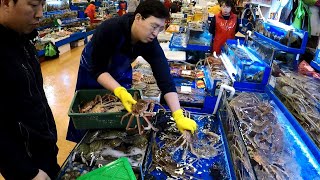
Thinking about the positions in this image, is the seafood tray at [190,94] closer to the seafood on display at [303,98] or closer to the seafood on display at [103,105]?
the seafood on display at [303,98]

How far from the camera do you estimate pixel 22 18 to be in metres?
1.18

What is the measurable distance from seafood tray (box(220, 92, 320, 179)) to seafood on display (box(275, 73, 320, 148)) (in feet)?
0.30

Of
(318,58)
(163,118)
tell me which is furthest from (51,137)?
(318,58)

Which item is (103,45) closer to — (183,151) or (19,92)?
(19,92)

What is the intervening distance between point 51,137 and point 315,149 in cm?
173

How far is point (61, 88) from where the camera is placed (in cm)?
519

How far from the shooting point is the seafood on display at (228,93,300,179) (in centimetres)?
160

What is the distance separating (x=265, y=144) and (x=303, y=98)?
70 cm

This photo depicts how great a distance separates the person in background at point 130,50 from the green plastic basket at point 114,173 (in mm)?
498

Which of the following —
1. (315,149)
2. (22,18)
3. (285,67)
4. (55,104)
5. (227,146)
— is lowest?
(55,104)

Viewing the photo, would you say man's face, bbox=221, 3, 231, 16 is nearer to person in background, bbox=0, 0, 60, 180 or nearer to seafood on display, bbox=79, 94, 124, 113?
seafood on display, bbox=79, 94, 124, 113

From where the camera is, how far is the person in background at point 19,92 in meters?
1.18

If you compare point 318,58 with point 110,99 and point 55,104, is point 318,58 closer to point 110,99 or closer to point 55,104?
point 110,99

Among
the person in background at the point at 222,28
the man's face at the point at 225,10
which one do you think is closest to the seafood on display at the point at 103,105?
the person in background at the point at 222,28
